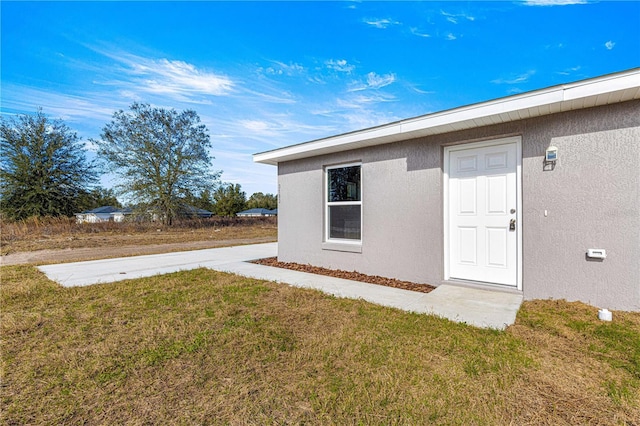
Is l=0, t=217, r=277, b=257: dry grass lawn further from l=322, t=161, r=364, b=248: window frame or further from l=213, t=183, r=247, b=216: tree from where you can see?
l=213, t=183, r=247, b=216: tree

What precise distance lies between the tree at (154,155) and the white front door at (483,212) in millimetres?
21578

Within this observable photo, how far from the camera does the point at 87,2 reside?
5680 mm

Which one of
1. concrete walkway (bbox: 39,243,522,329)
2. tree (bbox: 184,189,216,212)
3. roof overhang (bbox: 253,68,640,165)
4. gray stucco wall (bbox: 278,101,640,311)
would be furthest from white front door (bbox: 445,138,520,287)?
tree (bbox: 184,189,216,212)

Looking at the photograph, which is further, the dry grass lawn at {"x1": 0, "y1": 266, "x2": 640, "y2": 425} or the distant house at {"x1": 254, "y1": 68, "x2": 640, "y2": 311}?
the distant house at {"x1": 254, "y1": 68, "x2": 640, "y2": 311}

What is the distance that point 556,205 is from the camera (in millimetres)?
3668

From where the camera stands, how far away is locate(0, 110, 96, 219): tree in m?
20.0

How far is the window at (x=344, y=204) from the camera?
18.9 ft

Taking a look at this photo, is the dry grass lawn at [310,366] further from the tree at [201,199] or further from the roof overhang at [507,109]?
the tree at [201,199]

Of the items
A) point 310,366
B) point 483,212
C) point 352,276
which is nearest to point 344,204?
point 352,276

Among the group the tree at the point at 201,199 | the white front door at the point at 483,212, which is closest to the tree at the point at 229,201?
the tree at the point at 201,199

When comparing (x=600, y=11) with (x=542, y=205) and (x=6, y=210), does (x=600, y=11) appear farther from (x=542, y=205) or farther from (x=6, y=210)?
(x=6, y=210)

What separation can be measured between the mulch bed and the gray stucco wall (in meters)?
0.16

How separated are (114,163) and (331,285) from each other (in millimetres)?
22803

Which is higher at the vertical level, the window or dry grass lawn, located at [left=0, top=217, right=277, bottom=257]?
the window
